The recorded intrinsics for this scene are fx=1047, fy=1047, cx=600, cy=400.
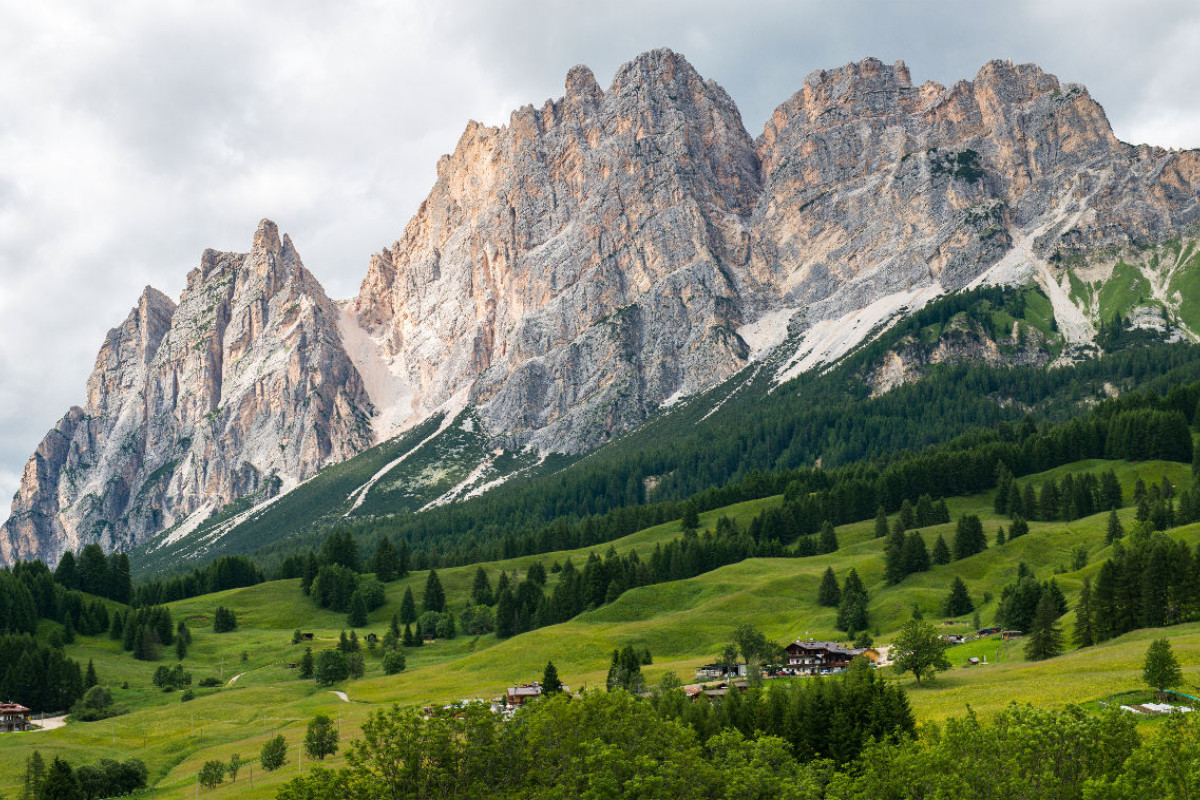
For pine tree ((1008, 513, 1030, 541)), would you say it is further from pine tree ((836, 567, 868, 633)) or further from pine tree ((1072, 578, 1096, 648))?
pine tree ((1072, 578, 1096, 648))

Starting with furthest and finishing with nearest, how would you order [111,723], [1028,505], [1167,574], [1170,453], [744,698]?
[1170,453] → [1028,505] → [111,723] → [1167,574] → [744,698]

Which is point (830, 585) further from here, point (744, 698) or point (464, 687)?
point (744, 698)

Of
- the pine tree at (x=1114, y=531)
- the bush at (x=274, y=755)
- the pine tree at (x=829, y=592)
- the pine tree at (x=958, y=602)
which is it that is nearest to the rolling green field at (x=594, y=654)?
the bush at (x=274, y=755)

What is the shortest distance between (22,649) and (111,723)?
84.6 ft

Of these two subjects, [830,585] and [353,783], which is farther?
[830,585]

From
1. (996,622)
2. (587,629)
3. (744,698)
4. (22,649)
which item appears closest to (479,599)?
(587,629)

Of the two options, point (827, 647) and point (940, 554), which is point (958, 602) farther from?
point (827, 647)

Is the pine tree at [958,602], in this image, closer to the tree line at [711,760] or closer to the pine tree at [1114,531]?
the pine tree at [1114,531]

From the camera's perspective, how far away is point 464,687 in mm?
125000

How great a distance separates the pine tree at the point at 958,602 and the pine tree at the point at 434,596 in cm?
8880

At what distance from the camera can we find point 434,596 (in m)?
188

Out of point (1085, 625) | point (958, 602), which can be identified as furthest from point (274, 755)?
point (958, 602)

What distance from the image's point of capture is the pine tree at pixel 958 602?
135 meters

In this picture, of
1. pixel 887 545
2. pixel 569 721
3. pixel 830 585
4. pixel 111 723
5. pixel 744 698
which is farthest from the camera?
pixel 887 545
